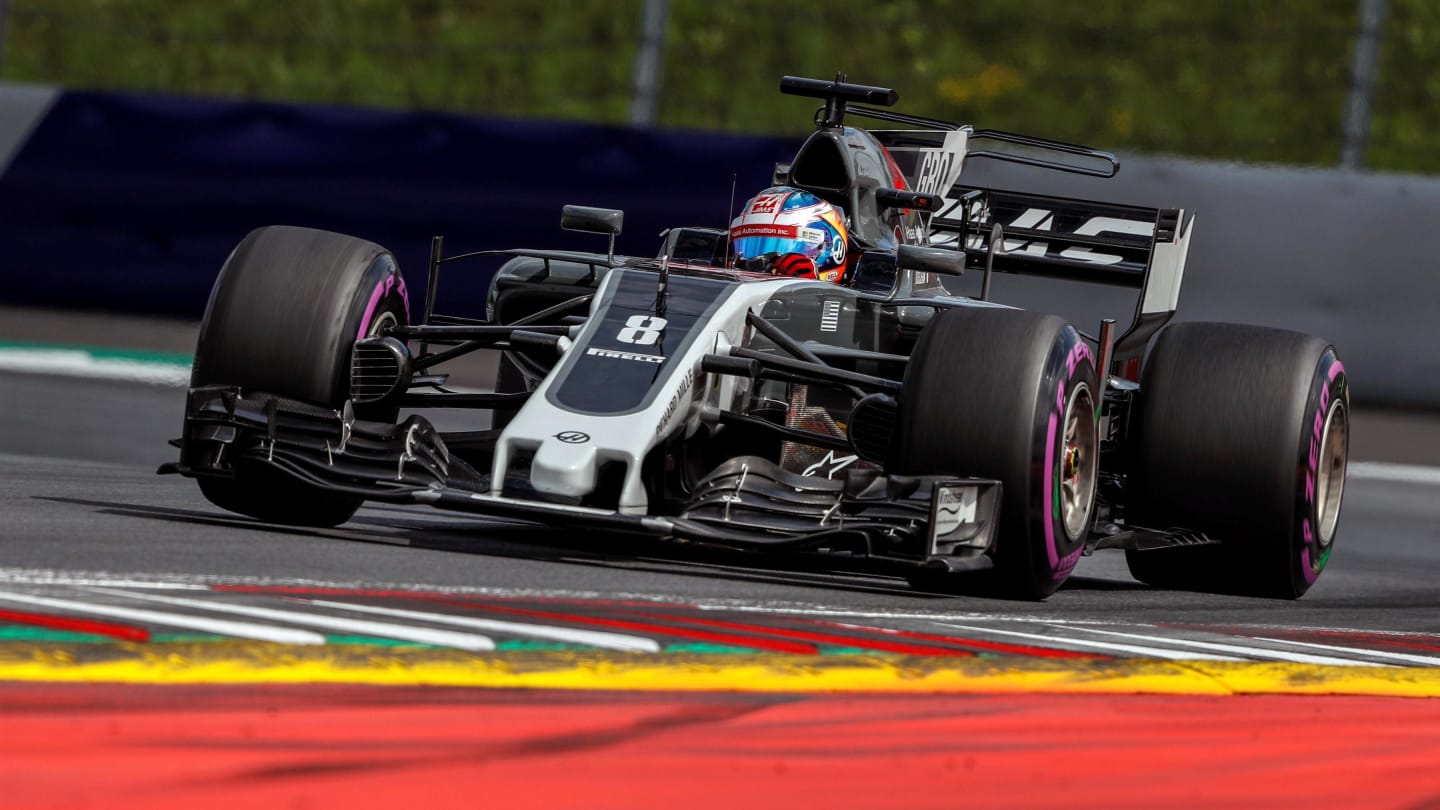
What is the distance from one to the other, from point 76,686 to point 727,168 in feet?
27.5

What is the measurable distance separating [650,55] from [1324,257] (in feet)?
11.3

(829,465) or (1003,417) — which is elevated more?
(1003,417)

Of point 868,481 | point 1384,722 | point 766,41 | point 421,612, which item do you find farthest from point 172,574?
point 766,41

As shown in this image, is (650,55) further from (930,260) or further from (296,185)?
(930,260)

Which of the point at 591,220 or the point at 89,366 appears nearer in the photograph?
the point at 591,220

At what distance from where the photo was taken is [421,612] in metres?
4.36

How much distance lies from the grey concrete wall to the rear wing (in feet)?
7.98

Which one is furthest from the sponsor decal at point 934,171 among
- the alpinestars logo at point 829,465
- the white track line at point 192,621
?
the white track line at point 192,621

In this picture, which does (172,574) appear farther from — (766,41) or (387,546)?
(766,41)

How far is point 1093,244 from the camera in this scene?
26.5 feet

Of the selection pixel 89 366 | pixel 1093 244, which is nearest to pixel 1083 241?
pixel 1093 244

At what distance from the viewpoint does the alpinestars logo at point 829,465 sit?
649 cm

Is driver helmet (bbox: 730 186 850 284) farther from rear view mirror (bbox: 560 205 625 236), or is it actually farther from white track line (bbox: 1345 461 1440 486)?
white track line (bbox: 1345 461 1440 486)

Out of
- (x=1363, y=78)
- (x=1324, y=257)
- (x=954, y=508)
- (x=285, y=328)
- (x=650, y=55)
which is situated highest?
(x=1363, y=78)
